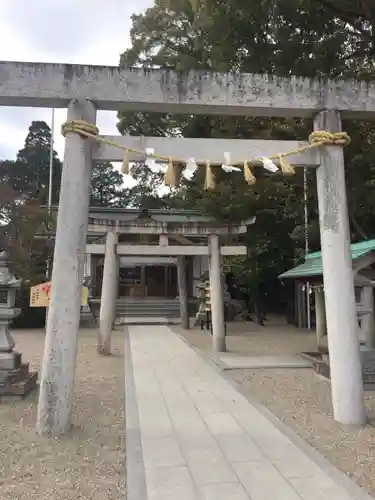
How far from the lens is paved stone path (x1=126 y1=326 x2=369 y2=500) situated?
375 centimetres

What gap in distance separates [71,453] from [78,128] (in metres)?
3.55

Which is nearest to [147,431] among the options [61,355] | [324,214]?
[61,355]

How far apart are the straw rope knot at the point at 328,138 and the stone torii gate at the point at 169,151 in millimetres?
110

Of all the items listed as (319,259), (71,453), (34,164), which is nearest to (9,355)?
(71,453)

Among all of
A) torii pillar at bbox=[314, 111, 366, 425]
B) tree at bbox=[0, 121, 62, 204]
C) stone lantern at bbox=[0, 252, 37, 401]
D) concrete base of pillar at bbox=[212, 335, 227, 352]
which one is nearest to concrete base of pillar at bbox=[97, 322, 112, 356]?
concrete base of pillar at bbox=[212, 335, 227, 352]

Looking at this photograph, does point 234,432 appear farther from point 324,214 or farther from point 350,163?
point 350,163

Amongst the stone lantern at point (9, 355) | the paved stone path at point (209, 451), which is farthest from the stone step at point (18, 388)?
the paved stone path at point (209, 451)

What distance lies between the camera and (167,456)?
14.9 feet

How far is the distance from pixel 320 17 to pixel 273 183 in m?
5.58

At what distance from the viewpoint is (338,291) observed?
18.2 feet

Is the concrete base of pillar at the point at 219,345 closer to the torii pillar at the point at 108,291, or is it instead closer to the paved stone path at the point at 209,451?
the torii pillar at the point at 108,291

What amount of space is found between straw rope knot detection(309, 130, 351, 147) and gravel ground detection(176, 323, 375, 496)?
3.43 metres

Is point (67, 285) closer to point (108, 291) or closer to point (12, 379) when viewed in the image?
point (12, 379)

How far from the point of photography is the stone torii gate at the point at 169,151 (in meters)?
5.23
